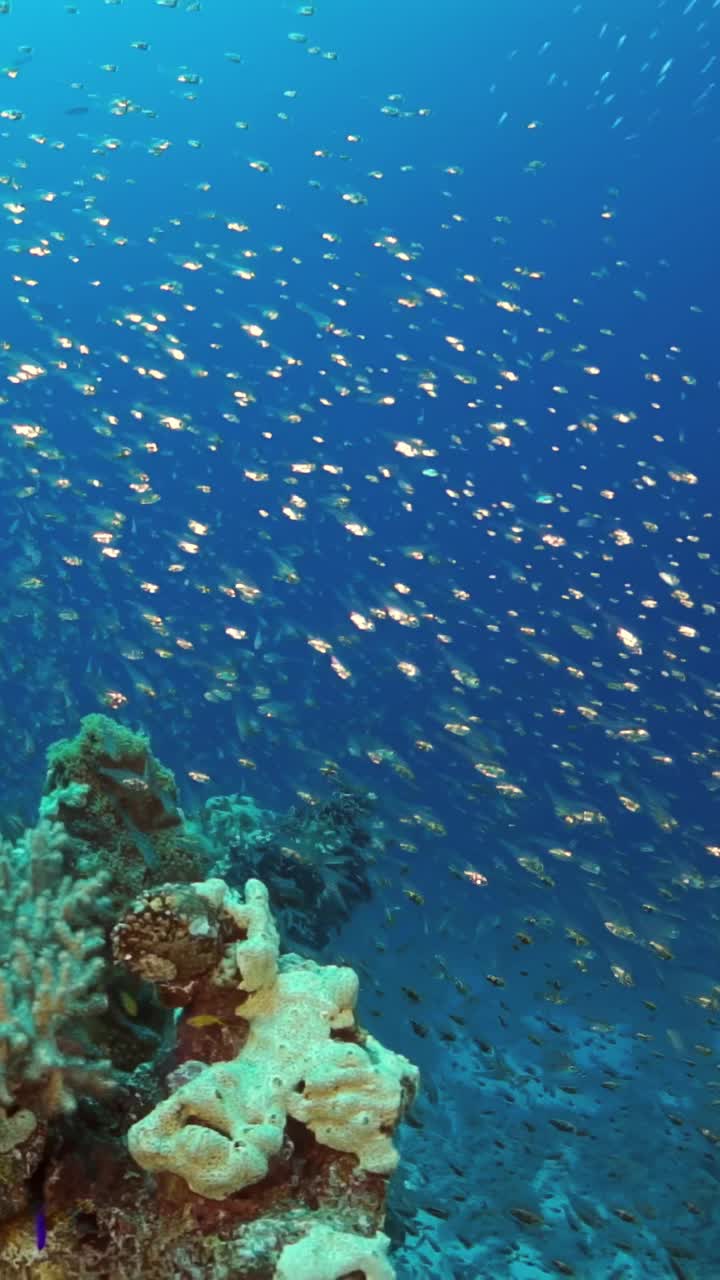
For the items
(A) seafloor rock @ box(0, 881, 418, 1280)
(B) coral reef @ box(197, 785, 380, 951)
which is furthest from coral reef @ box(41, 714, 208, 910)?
(B) coral reef @ box(197, 785, 380, 951)

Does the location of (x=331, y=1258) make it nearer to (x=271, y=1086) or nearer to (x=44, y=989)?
(x=271, y=1086)

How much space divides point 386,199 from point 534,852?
32.9 m

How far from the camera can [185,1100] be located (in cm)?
329

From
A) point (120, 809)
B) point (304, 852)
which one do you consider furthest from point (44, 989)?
point (304, 852)

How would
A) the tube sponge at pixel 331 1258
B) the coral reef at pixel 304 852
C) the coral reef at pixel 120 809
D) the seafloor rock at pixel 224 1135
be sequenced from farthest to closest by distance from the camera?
the coral reef at pixel 304 852 → the coral reef at pixel 120 809 → the seafloor rock at pixel 224 1135 → the tube sponge at pixel 331 1258

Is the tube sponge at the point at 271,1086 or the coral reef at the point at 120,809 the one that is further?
the coral reef at the point at 120,809

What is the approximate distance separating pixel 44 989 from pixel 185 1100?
57cm

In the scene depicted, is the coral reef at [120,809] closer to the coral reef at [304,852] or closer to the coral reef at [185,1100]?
the coral reef at [185,1100]

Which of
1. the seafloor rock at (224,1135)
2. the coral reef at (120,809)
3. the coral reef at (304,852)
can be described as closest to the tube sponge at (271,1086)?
the seafloor rock at (224,1135)

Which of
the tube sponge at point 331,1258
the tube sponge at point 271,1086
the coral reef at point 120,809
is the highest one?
the coral reef at point 120,809

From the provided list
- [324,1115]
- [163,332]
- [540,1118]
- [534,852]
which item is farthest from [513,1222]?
[163,332]

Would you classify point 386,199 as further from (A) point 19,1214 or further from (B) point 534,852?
(A) point 19,1214

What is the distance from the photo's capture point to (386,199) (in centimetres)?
3831

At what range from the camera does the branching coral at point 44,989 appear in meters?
3.28
